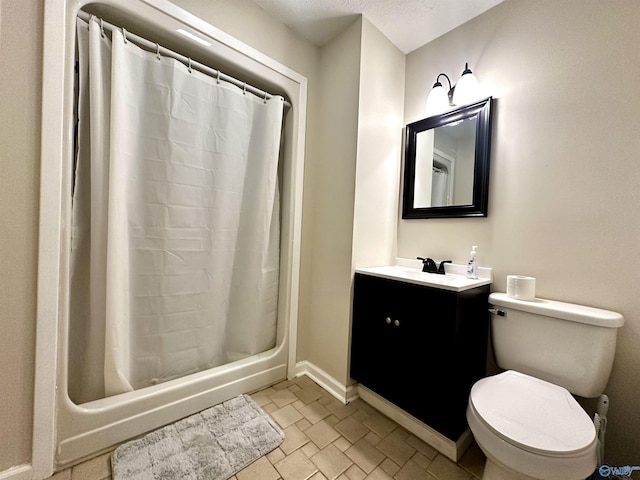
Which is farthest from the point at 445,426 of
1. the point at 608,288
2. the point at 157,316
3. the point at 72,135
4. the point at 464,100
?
the point at 72,135

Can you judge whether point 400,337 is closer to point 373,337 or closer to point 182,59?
point 373,337

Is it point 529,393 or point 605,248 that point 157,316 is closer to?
point 529,393

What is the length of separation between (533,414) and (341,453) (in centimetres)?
81

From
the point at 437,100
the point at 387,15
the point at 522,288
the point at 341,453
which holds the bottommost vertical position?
the point at 341,453

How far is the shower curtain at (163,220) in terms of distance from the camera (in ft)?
3.69

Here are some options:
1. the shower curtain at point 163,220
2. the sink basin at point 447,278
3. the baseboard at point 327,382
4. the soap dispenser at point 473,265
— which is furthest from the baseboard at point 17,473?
the soap dispenser at point 473,265

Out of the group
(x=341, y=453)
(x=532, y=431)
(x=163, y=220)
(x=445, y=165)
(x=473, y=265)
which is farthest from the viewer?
(x=445, y=165)

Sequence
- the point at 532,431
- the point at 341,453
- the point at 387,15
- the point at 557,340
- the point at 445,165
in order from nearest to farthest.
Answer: the point at 532,431 < the point at 557,340 < the point at 341,453 < the point at 387,15 < the point at 445,165

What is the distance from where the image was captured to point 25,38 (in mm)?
918

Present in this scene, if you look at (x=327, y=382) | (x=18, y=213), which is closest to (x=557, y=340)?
(x=327, y=382)

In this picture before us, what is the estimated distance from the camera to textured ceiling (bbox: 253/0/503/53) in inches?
56.4

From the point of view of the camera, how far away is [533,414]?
85cm

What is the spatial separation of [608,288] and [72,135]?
2.37m

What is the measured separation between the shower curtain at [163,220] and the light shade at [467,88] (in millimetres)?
1106
